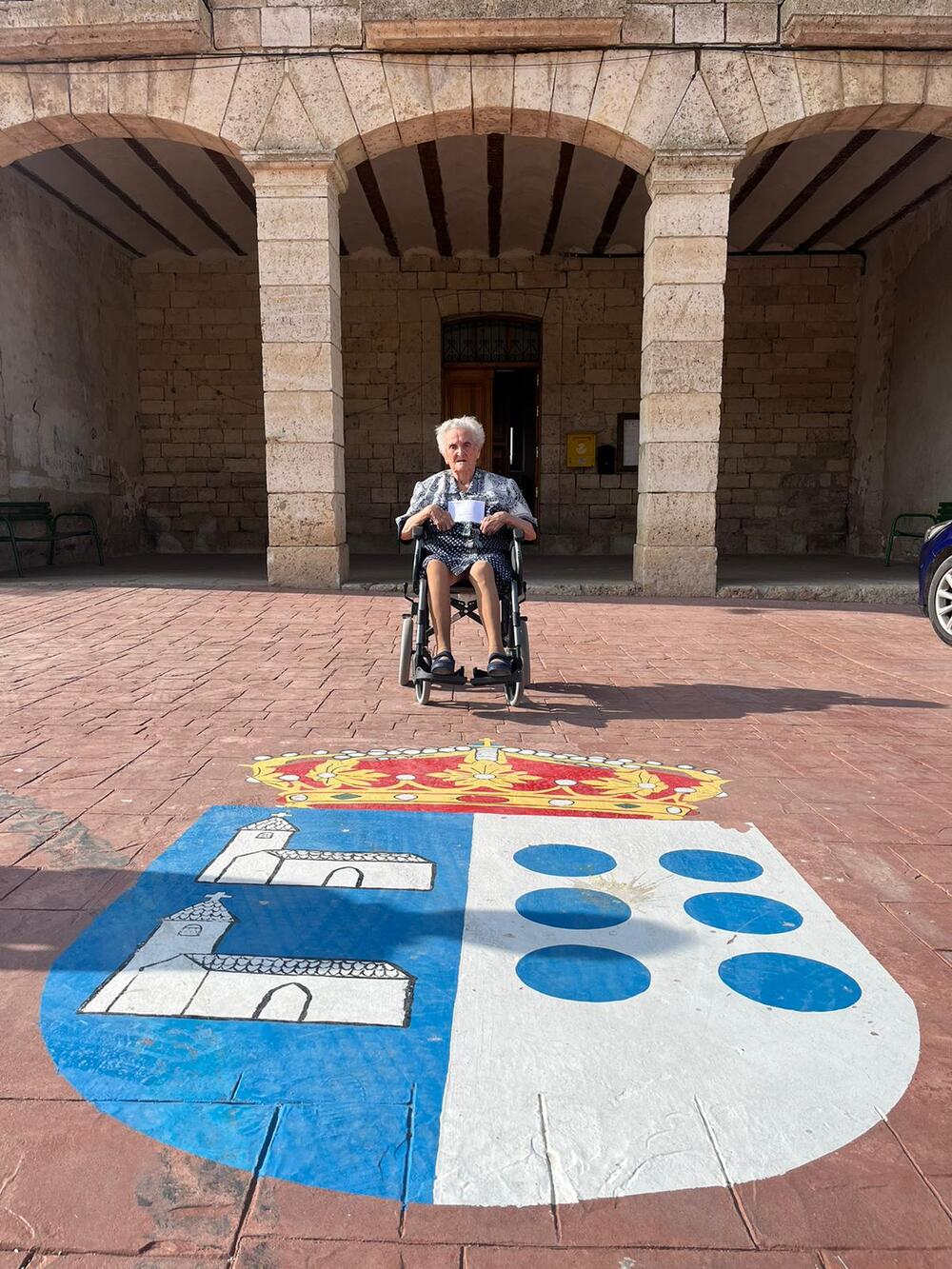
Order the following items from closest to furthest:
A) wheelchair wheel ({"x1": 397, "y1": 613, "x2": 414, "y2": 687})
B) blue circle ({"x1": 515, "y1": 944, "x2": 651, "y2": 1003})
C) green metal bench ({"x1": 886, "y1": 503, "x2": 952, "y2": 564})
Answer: blue circle ({"x1": 515, "y1": 944, "x2": 651, "y2": 1003})
wheelchair wheel ({"x1": 397, "y1": 613, "x2": 414, "y2": 687})
green metal bench ({"x1": 886, "y1": 503, "x2": 952, "y2": 564})

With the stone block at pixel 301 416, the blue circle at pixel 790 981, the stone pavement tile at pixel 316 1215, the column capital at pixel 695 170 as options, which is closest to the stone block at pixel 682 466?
the column capital at pixel 695 170

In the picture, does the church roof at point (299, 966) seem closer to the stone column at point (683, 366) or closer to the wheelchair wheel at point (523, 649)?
the wheelchair wheel at point (523, 649)

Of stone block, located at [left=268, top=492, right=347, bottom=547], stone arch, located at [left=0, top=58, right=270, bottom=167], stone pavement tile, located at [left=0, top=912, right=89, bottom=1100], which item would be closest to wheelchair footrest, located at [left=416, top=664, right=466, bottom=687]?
stone pavement tile, located at [left=0, top=912, right=89, bottom=1100]

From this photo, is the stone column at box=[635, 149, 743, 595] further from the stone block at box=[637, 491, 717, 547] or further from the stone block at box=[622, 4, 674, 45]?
the stone block at box=[622, 4, 674, 45]

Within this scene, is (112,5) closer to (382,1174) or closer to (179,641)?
(179,641)

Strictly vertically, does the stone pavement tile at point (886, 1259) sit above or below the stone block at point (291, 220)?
below

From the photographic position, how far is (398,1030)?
169 cm

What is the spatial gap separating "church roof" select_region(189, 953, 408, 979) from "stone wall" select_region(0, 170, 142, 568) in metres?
9.87

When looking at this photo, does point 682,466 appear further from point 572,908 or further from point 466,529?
point 572,908

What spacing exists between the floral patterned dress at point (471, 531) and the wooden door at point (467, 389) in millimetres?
10143

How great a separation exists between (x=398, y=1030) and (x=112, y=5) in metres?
9.11

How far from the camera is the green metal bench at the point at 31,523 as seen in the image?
9945 mm

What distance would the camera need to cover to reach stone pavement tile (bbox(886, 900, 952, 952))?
2.08 meters

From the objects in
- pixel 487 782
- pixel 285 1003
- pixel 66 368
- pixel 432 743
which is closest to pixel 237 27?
pixel 66 368
